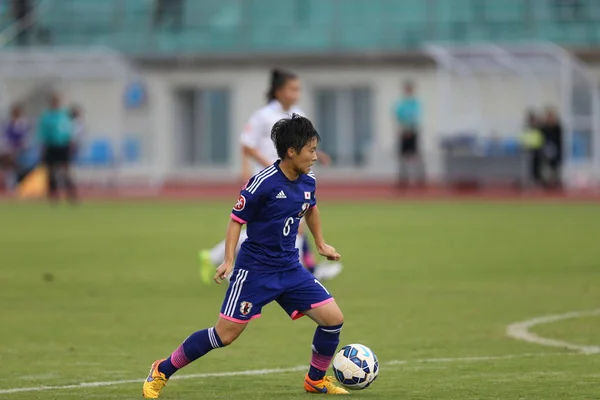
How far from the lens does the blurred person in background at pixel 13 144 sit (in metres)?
35.9

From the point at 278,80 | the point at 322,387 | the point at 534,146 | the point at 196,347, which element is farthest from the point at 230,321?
the point at 534,146

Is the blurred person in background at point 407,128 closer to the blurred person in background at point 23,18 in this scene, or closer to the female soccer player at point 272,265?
the blurred person in background at point 23,18

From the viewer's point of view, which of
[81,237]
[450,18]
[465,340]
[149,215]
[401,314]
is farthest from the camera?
[450,18]

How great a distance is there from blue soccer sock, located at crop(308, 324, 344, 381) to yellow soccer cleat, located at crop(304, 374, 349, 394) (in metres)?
0.03

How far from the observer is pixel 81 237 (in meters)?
20.8

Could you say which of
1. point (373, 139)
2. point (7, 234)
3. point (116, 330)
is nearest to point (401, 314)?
point (116, 330)

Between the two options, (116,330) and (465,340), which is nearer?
(465,340)

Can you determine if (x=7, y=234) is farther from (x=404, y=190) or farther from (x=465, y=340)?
(x=404, y=190)

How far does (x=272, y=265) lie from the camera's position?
25.4 feet

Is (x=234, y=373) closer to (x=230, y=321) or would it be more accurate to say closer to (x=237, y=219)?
(x=230, y=321)

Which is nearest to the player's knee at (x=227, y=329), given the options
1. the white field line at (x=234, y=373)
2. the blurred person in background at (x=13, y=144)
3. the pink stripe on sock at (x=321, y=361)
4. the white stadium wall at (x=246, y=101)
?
the pink stripe on sock at (x=321, y=361)

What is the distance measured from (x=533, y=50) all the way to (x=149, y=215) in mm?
10894

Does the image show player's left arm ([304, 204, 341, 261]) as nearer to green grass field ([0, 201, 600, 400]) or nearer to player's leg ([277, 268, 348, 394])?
player's leg ([277, 268, 348, 394])

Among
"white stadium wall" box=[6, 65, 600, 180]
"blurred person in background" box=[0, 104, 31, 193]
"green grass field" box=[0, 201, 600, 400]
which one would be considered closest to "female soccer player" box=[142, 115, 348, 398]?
"green grass field" box=[0, 201, 600, 400]
